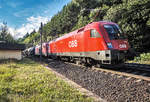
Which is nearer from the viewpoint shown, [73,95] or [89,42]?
[73,95]

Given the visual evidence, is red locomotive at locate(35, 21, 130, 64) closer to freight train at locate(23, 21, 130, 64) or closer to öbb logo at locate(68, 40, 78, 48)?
freight train at locate(23, 21, 130, 64)

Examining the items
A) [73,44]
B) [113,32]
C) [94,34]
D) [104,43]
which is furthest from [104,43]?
[73,44]

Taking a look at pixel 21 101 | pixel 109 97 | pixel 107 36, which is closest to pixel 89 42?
pixel 107 36

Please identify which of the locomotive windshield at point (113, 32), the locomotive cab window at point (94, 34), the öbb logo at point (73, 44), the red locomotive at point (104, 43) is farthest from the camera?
the öbb logo at point (73, 44)

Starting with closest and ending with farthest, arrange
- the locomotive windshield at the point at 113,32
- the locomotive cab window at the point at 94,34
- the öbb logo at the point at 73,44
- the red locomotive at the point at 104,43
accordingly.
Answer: the red locomotive at the point at 104,43
the locomotive windshield at the point at 113,32
the locomotive cab window at the point at 94,34
the öbb logo at the point at 73,44

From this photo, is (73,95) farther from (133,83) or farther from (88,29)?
(88,29)

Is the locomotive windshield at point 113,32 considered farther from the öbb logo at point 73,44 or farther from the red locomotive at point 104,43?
the öbb logo at point 73,44

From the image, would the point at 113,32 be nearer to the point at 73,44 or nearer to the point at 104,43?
the point at 104,43

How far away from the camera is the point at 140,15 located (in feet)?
52.2

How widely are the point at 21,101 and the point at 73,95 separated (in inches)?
66.5

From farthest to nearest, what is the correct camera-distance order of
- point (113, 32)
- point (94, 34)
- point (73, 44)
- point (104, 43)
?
point (73, 44) < point (94, 34) < point (113, 32) < point (104, 43)

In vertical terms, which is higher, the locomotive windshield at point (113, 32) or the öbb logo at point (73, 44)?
the locomotive windshield at point (113, 32)

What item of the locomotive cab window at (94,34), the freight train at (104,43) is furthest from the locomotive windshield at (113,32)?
the locomotive cab window at (94,34)

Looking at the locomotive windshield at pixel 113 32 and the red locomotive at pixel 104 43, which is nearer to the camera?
the red locomotive at pixel 104 43
